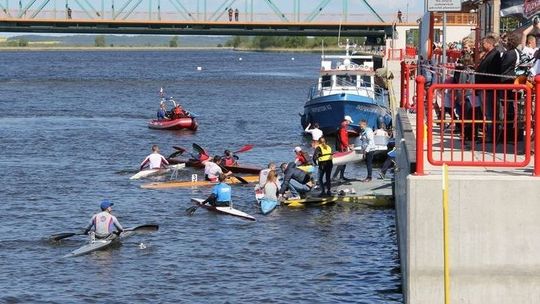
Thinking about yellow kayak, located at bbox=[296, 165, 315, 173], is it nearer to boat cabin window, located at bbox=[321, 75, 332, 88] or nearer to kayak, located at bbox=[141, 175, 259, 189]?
kayak, located at bbox=[141, 175, 259, 189]

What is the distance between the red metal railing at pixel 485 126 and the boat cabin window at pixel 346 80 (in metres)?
32.2

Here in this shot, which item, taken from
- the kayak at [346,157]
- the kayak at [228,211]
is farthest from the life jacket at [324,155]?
the kayak at [346,157]

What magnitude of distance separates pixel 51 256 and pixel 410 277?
12.1 meters

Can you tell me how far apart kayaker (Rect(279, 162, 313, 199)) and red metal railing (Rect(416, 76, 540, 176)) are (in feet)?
32.3

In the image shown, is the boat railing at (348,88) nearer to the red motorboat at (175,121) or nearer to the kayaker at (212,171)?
the red motorboat at (175,121)

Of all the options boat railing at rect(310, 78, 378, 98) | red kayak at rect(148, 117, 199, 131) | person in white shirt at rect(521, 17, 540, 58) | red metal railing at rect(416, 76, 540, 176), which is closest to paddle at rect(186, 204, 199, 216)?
red metal railing at rect(416, 76, 540, 176)

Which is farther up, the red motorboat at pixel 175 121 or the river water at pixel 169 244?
the red motorboat at pixel 175 121

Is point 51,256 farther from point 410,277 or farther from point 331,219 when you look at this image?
point 410,277

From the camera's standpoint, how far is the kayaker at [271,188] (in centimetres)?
2862

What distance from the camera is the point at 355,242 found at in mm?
25141

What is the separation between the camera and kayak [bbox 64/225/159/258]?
2394cm

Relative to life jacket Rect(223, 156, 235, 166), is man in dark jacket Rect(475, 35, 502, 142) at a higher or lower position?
higher

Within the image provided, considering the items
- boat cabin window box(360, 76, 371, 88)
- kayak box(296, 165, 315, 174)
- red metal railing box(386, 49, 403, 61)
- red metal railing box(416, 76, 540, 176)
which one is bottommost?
kayak box(296, 165, 315, 174)

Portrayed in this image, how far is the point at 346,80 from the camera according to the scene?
52438mm
